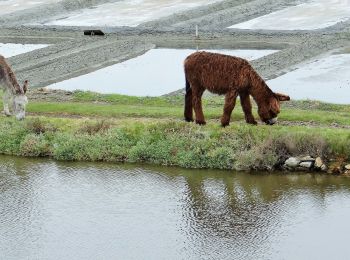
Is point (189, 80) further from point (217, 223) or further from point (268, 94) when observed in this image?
point (217, 223)

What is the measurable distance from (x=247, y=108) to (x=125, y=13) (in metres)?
31.8

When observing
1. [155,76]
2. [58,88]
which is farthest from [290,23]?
[58,88]

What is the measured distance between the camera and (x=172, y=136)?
91.9 ft

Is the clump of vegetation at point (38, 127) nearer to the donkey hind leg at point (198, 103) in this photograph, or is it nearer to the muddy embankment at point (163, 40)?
the donkey hind leg at point (198, 103)

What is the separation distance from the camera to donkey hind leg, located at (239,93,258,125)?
27.7 m

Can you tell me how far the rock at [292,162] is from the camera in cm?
2611

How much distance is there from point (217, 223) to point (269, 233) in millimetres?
1553

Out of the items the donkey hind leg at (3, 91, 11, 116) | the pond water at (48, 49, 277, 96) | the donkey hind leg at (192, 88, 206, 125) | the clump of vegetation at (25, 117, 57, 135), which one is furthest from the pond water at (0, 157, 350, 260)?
the pond water at (48, 49, 277, 96)

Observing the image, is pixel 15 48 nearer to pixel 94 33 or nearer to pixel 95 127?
pixel 94 33

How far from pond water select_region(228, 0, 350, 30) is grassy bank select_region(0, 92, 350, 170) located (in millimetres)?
18621

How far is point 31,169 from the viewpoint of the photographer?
2792 cm

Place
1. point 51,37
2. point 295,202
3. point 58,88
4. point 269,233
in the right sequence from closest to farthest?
point 269,233 → point 295,202 → point 58,88 → point 51,37

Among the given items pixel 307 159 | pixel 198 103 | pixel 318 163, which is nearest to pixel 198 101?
pixel 198 103

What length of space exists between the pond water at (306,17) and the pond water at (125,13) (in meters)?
6.46
